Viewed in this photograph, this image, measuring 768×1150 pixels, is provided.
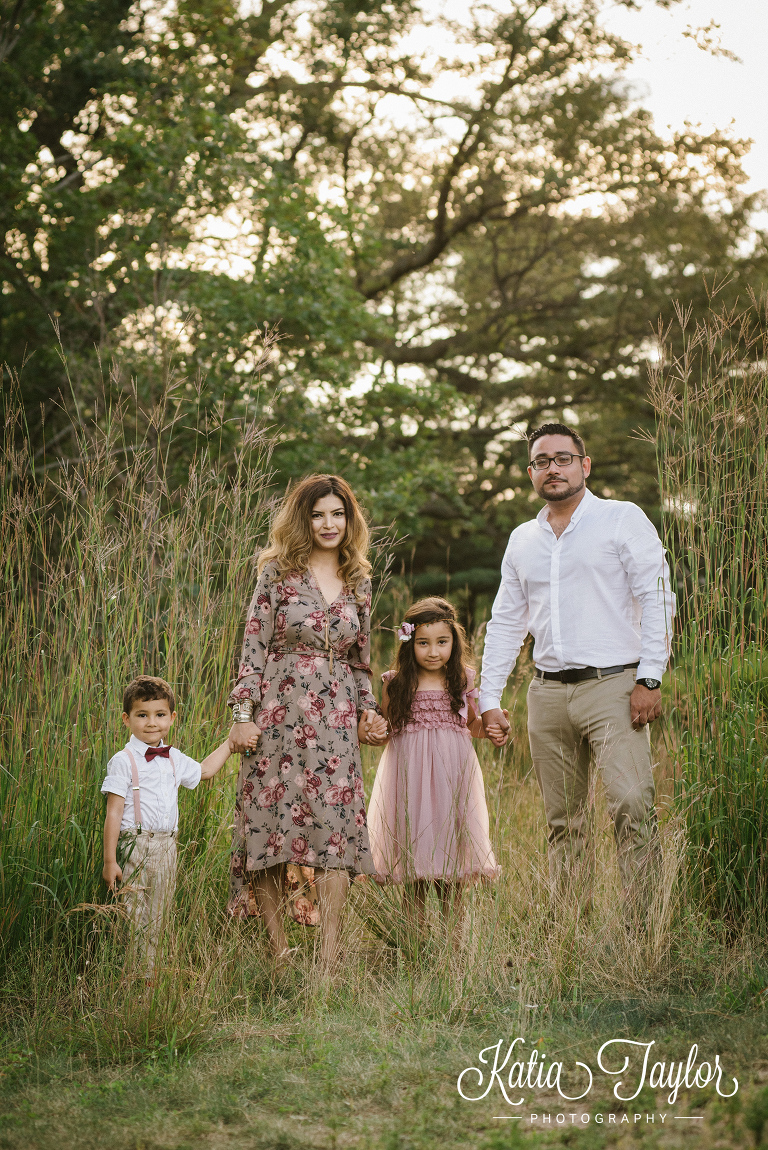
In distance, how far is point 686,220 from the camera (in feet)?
42.8

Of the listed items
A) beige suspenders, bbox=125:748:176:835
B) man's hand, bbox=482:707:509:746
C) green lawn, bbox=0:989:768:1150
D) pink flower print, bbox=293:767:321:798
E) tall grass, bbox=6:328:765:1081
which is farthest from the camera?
man's hand, bbox=482:707:509:746

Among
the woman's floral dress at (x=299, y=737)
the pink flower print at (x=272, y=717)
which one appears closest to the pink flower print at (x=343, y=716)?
the woman's floral dress at (x=299, y=737)

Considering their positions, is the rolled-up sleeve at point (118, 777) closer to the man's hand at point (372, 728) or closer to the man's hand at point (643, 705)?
the man's hand at point (372, 728)

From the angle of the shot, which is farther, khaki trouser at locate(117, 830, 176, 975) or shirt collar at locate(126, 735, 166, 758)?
shirt collar at locate(126, 735, 166, 758)

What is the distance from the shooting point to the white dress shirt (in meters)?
3.44

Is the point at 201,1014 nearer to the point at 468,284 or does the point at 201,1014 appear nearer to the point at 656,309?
the point at 656,309

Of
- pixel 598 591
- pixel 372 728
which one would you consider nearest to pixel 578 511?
pixel 598 591

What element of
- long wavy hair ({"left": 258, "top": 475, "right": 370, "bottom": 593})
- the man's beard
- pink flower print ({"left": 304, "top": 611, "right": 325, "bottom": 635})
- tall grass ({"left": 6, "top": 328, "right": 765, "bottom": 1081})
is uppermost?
the man's beard

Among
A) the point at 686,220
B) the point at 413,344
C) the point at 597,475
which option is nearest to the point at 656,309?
the point at 686,220

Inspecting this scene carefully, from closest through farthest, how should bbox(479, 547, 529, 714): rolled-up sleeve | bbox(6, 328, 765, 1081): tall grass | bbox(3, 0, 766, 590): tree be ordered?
bbox(6, 328, 765, 1081): tall grass < bbox(479, 547, 529, 714): rolled-up sleeve < bbox(3, 0, 766, 590): tree

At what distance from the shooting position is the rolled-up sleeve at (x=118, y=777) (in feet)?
10.1

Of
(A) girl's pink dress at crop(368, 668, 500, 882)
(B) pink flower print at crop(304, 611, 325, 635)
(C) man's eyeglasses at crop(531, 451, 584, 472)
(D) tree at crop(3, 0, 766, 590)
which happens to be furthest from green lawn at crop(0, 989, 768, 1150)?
(D) tree at crop(3, 0, 766, 590)

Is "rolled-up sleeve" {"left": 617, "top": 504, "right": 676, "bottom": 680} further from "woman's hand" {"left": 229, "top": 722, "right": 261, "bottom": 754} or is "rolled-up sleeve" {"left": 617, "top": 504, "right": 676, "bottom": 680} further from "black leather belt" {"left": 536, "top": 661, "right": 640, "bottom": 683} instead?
"woman's hand" {"left": 229, "top": 722, "right": 261, "bottom": 754}

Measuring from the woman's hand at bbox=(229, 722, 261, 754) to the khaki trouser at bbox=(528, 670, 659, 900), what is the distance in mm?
1010
